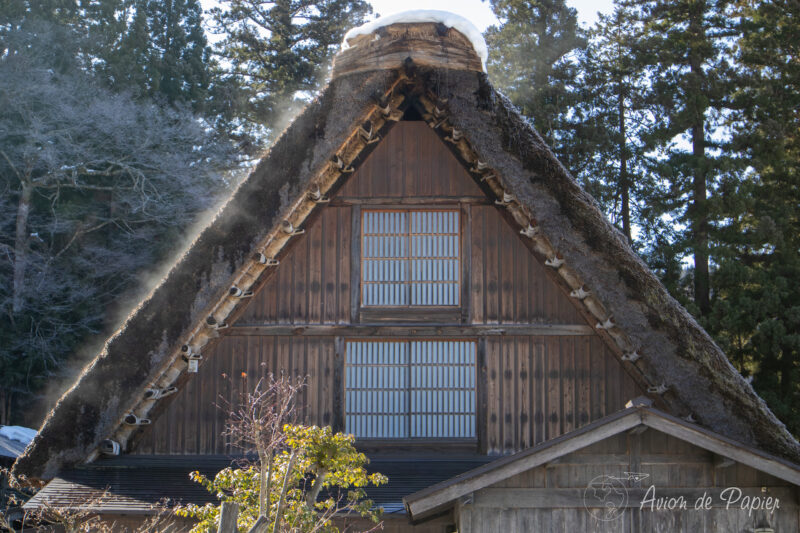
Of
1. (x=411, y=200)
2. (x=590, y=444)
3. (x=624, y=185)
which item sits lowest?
(x=590, y=444)

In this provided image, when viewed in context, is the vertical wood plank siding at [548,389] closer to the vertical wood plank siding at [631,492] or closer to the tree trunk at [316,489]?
the vertical wood plank siding at [631,492]

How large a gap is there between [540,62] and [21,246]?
1405 centimetres

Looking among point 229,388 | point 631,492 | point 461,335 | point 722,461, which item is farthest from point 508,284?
point 229,388

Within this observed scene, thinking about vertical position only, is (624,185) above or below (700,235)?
above

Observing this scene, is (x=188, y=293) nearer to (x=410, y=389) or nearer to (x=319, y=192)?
(x=319, y=192)

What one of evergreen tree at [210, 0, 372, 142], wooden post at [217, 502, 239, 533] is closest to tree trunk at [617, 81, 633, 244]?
evergreen tree at [210, 0, 372, 142]

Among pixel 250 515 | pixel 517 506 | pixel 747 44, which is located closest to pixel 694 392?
pixel 517 506

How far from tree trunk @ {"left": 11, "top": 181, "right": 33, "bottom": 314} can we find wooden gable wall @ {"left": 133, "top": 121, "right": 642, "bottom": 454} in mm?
12997

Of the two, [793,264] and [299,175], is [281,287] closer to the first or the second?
[299,175]

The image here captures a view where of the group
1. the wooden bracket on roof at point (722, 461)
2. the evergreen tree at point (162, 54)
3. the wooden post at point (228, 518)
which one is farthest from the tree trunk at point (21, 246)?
the wooden bracket on roof at point (722, 461)

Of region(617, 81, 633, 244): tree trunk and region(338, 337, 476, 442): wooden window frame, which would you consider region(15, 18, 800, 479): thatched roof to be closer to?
region(338, 337, 476, 442): wooden window frame

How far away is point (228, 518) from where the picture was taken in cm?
372

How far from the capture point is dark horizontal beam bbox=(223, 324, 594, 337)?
746 centimetres

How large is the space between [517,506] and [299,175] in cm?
350
